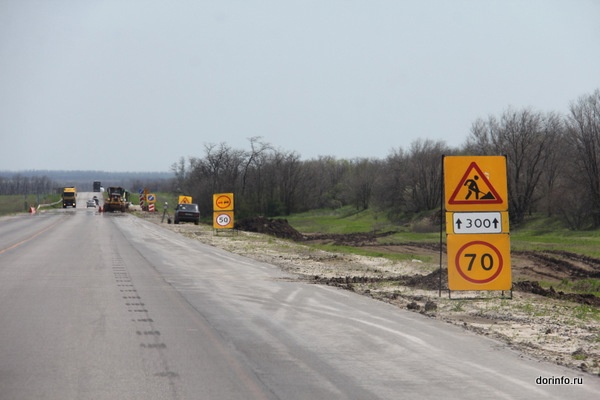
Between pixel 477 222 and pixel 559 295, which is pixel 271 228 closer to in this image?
pixel 559 295

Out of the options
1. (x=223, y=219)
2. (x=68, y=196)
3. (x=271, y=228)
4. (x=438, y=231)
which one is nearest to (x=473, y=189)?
(x=223, y=219)

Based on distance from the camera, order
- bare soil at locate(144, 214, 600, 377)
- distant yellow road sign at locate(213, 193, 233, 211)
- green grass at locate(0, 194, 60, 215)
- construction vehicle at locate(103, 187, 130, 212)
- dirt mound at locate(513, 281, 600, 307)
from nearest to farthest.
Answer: bare soil at locate(144, 214, 600, 377)
dirt mound at locate(513, 281, 600, 307)
distant yellow road sign at locate(213, 193, 233, 211)
construction vehicle at locate(103, 187, 130, 212)
green grass at locate(0, 194, 60, 215)

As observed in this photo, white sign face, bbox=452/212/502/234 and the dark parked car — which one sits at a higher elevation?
white sign face, bbox=452/212/502/234

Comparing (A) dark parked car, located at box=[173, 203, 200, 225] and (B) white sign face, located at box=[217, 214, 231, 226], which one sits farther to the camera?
(A) dark parked car, located at box=[173, 203, 200, 225]

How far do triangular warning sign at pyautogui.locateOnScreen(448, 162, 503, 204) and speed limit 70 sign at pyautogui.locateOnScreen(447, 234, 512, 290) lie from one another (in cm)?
74

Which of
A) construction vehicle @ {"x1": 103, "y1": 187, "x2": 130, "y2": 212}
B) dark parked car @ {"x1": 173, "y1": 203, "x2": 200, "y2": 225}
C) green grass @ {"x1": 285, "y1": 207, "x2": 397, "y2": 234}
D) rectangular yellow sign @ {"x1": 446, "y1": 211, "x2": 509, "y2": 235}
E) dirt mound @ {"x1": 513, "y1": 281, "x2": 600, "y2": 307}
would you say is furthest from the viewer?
construction vehicle @ {"x1": 103, "y1": 187, "x2": 130, "y2": 212}

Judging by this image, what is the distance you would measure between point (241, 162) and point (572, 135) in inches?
2058

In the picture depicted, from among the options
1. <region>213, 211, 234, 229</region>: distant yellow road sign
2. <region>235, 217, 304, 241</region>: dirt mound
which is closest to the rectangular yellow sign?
<region>213, 211, 234, 229</region>: distant yellow road sign

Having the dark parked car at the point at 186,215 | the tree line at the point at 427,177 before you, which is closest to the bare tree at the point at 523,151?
the tree line at the point at 427,177

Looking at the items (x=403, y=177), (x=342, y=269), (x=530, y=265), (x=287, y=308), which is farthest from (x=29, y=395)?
(x=403, y=177)

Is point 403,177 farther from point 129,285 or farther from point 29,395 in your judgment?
point 29,395

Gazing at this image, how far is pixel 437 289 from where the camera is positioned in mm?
19375

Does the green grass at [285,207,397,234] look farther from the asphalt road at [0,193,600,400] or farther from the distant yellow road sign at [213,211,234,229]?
the asphalt road at [0,193,600,400]

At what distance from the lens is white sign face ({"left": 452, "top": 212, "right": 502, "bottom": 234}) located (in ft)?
54.0
